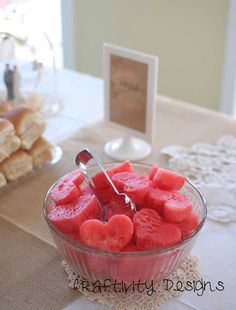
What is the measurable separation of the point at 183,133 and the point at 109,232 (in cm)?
65

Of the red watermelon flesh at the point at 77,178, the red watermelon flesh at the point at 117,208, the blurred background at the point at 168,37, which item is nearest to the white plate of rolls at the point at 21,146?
the red watermelon flesh at the point at 77,178

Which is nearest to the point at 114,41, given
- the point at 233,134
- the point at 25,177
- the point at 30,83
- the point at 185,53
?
the point at 185,53

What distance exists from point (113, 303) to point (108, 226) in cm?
14

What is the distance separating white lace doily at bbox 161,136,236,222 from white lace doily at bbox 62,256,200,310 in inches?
7.7

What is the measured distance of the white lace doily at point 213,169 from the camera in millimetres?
1059

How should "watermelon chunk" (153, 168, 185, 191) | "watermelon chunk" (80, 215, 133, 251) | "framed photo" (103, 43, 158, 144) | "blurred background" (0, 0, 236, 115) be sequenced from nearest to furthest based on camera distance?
"watermelon chunk" (80, 215, 133, 251) < "watermelon chunk" (153, 168, 185, 191) < "framed photo" (103, 43, 158, 144) < "blurred background" (0, 0, 236, 115)

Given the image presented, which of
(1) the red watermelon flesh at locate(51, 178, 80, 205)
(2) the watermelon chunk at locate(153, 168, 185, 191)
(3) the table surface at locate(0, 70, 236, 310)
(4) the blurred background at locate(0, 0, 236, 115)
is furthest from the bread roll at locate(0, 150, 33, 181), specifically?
(4) the blurred background at locate(0, 0, 236, 115)

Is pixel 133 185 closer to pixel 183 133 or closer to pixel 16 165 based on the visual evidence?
pixel 16 165

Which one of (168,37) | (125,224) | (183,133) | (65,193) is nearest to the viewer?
(125,224)

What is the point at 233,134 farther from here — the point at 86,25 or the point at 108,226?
the point at 86,25

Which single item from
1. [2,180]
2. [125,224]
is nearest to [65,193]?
[125,224]

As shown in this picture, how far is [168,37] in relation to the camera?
2309 mm

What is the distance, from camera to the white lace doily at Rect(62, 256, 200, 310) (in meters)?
0.81

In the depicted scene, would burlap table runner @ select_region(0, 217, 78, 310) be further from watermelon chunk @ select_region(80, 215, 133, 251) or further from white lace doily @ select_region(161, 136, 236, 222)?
white lace doily @ select_region(161, 136, 236, 222)
